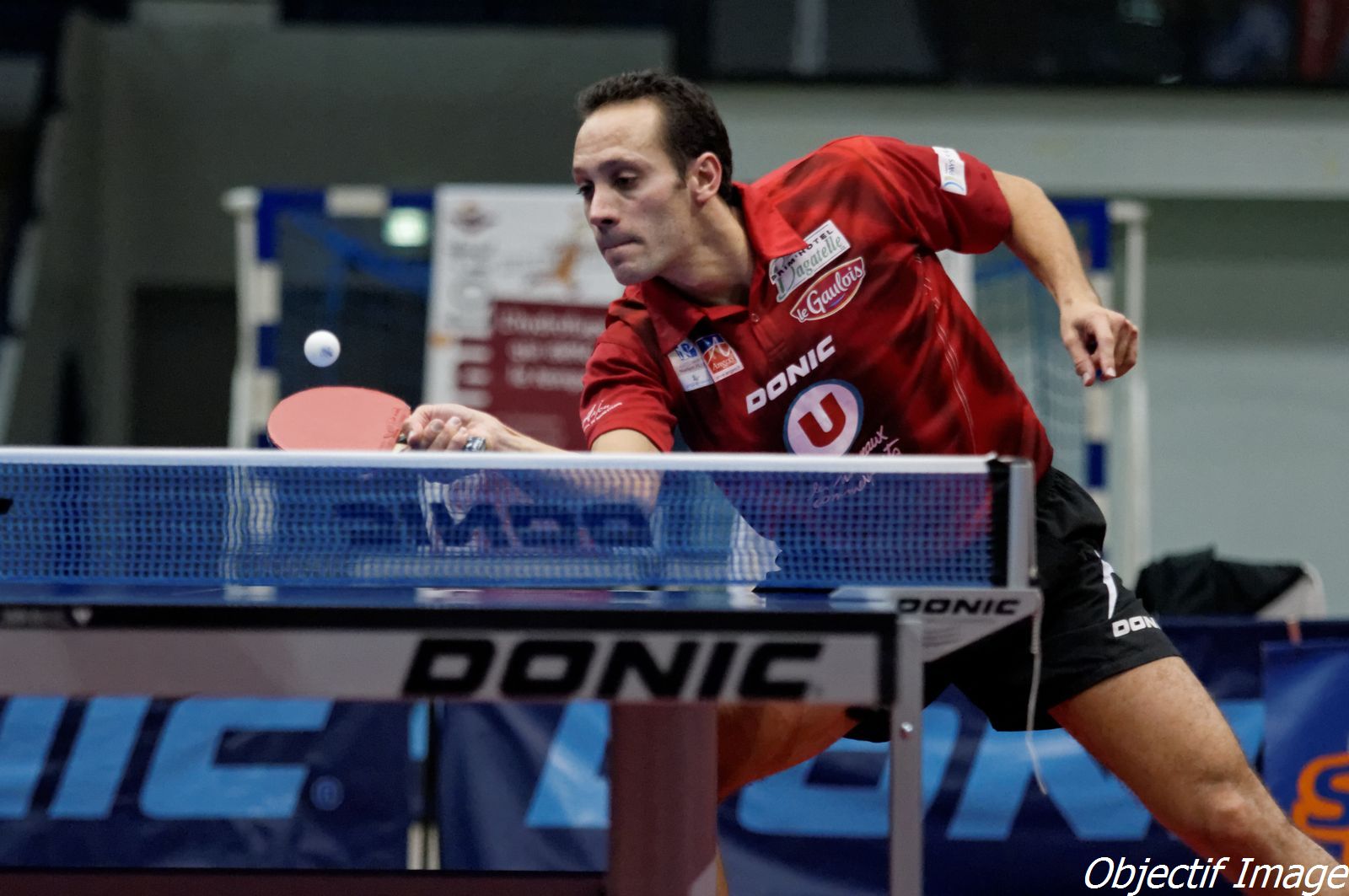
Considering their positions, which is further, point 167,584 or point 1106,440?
point 1106,440

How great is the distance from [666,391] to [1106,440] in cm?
402

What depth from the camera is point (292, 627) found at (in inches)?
58.2

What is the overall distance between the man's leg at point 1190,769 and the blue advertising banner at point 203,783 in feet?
7.76

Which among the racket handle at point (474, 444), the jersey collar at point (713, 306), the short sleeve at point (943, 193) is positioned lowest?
the racket handle at point (474, 444)

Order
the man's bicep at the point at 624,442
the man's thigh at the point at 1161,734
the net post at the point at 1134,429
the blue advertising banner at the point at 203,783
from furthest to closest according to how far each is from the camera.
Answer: the net post at the point at 1134,429 → the blue advertising banner at the point at 203,783 → the man's bicep at the point at 624,442 → the man's thigh at the point at 1161,734

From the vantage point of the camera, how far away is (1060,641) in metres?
2.31

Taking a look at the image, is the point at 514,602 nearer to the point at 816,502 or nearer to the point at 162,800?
the point at 816,502

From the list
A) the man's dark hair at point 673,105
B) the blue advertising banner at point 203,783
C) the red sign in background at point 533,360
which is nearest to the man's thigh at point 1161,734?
the man's dark hair at point 673,105

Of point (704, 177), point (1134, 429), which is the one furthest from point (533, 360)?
point (704, 177)

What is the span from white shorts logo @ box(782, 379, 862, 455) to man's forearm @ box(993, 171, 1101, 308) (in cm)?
36

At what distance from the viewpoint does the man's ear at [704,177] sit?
2.46 m

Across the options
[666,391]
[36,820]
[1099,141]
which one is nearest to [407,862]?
[36,820]

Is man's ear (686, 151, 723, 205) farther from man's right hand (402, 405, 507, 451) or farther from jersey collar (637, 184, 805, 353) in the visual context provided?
man's right hand (402, 405, 507, 451)

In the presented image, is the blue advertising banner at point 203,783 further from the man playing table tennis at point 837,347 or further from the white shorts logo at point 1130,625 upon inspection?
the white shorts logo at point 1130,625
